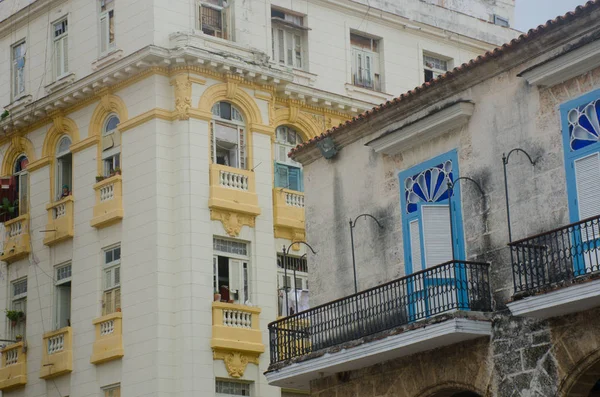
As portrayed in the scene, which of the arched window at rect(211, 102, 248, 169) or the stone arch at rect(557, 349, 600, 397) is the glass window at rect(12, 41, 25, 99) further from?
the stone arch at rect(557, 349, 600, 397)

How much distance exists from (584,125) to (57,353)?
17343 mm

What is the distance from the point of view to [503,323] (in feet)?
71.6

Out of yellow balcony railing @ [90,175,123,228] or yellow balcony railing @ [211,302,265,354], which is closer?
yellow balcony railing @ [211,302,265,354]

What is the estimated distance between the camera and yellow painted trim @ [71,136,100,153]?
34438mm

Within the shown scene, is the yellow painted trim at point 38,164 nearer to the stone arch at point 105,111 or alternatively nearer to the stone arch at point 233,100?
the stone arch at point 105,111

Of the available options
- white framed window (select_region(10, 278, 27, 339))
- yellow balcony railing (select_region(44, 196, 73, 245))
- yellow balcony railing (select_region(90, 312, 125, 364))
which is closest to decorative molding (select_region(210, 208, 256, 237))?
yellow balcony railing (select_region(90, 312, 125, 364))

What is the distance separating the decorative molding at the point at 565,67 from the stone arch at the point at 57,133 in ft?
53.3

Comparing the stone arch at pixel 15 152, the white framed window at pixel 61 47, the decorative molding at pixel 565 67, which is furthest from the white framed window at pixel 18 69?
the decorative molding at pixel 565 67

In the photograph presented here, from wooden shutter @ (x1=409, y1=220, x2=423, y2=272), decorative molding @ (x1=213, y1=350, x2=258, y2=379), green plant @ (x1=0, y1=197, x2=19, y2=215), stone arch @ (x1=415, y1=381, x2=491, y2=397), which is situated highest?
green plant @ (x1=0, y1=197, x2=19, y2=215)

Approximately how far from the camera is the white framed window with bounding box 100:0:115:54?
34.8 meters

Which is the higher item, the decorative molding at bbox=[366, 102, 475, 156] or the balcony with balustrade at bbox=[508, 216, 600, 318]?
the decorative molding at bbox=[366, 102, 475, 156]

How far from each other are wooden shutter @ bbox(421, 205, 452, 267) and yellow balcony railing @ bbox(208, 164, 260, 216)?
31.6ft

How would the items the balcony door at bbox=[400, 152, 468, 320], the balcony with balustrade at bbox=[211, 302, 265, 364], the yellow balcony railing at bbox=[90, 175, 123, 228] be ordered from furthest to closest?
the yellow balcony railing at bbox=[90, 175, 123, 228] → the balcony with balustrade at bbox=[211, 302, 265, 364] → the balcony door at bbox=[400, 152, 468, 320]

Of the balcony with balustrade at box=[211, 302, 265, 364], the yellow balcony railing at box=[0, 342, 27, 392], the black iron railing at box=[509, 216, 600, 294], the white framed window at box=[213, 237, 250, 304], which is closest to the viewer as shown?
the black iron railing at box=[509, 216, 600, 294]
